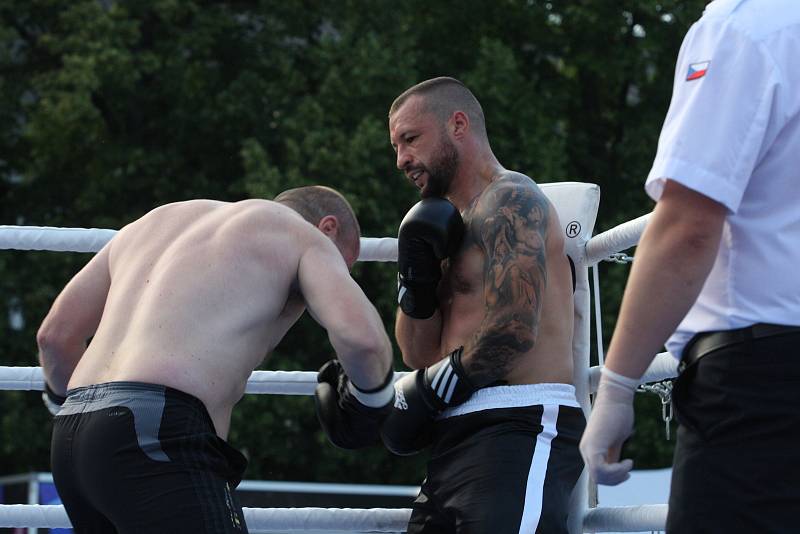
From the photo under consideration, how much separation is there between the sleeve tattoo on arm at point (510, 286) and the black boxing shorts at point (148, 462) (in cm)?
70

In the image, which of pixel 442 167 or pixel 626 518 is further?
pixel 442 167

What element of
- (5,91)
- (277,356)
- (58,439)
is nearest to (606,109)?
(277,356)

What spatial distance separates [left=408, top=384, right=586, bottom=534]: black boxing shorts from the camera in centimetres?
260

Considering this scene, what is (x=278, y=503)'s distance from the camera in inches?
326

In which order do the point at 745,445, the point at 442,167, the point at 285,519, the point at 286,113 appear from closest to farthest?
the point at 745,445, the point at 285,519, the point at 442,167, the point at 286,113

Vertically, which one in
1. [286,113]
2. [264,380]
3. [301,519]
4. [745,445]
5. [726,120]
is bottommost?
[286,113]

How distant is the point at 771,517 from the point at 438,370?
4.12 feet

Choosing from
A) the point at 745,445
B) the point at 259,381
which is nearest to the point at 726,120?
the point at 745,445

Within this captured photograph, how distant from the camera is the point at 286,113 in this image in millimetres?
13188

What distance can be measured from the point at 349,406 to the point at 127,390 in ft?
1.80

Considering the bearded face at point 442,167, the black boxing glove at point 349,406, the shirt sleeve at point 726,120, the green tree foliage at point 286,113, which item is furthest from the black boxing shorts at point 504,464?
the green tree foliage at point 286,113

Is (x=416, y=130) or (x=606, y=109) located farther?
(x=606, y=109)

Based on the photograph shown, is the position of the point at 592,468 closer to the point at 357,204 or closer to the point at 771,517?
the point at 771,517

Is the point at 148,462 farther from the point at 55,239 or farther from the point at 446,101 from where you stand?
the point at 446,101
